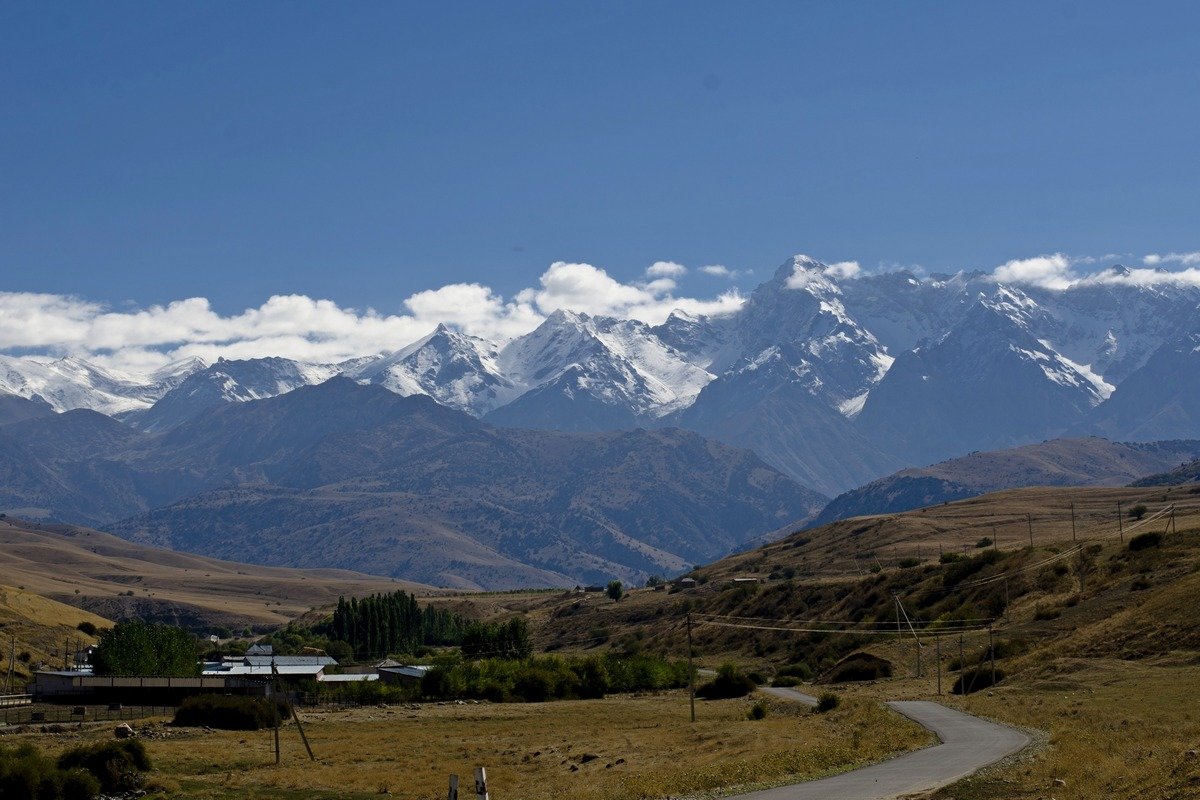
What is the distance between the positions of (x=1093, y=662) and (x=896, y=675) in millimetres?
26783

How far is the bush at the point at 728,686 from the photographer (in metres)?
116

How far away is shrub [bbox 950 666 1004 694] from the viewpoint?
9575 centimetres

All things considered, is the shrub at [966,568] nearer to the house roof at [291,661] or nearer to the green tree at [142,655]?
the house roof at [291,661]

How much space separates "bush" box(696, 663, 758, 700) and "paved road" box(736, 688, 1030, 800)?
44966 millimetres

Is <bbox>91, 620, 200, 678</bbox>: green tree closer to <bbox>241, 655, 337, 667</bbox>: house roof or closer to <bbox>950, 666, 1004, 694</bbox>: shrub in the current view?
<bbox>241, 655, 337, 667</bbox>: house roof

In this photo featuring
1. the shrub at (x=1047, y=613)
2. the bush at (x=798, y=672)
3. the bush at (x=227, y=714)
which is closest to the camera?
the bush at (x=227, y=714)

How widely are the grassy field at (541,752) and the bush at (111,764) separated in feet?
4.88

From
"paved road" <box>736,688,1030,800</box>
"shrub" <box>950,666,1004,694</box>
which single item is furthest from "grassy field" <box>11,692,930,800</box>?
"shrub" <box>950,666,1004,694</box>

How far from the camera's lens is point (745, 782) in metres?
54.6

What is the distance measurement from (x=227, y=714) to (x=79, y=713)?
47.4ft

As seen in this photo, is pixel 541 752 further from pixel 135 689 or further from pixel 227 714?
pixel 135 689

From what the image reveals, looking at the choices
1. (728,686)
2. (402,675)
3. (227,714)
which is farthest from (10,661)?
(728,686)

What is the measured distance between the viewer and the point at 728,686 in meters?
116

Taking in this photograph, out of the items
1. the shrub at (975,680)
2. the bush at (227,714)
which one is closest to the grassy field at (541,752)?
the bush at (227,714)
